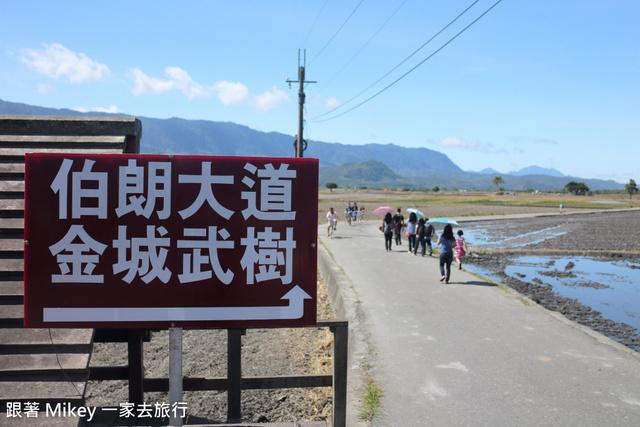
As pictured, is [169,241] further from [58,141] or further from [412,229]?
[412,229]

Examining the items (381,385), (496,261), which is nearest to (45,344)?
(381,385)

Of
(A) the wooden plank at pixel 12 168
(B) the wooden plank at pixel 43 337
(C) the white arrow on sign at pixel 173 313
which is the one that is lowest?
(B) the wooden plank at pixel 43 337

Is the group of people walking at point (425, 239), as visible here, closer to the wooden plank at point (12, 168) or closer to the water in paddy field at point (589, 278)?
the water in paddy field at point (589, 278)

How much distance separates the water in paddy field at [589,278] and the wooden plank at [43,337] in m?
11.5

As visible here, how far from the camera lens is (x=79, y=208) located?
3354 millimetres

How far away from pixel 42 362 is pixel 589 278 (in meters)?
17.5

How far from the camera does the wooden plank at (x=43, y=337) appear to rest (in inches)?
149

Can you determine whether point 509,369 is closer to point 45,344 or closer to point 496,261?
point 45,344

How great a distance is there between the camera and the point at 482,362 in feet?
21.3

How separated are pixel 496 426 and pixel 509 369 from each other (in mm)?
1766

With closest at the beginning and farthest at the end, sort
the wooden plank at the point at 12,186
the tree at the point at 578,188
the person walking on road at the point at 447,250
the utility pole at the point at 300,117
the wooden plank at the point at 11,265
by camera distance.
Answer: the wooden plank at the point at 11,265
the wooden plank at the point at 12,186
the person walking on road at the point at 447,250
the utility pole at the point at 300,117
the tree at the point at 578,188

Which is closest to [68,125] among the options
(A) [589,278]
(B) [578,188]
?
(A) [589,278]

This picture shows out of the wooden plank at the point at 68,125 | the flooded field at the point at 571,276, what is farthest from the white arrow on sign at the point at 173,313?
the flooded field at the point at 571,276

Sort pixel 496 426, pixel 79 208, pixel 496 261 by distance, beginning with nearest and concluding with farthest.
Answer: pixel 79 208 < pixel 496 426 < pixel 496 261
